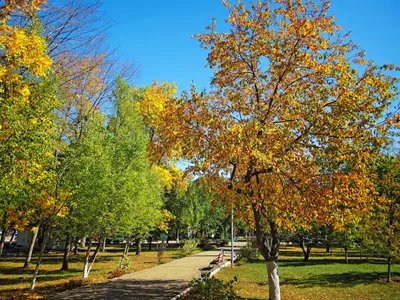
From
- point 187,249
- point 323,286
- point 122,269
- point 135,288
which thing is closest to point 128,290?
point 135,288

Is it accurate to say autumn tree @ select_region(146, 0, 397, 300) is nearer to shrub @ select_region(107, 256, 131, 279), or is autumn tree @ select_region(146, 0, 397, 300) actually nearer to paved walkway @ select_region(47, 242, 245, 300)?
paved walkway @ select_region(47, 242, 245, 300)

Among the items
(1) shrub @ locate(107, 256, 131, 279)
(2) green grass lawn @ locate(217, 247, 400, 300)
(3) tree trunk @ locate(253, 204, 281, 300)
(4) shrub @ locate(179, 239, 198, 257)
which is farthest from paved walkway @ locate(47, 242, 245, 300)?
(4) shrub @ locate(179, 239, 198, 257)

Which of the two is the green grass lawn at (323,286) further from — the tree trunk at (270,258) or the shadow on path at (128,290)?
the shadow on path at (128,290)

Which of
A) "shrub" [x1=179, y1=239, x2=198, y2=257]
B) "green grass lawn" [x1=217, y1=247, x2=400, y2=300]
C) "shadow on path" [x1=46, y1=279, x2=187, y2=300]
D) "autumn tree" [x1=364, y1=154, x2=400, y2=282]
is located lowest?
"shadow on path" [x1=46, y1=279, x2=187, y2=300]

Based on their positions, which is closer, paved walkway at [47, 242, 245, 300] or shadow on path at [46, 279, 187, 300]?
shadow on path at [46, 279, 187, 300]

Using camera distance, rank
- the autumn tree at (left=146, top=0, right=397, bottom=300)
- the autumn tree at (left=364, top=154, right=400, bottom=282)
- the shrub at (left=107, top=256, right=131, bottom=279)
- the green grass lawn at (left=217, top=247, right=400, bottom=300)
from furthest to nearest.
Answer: the shrub at (left=107, top=256, right=131, bottom=279)
the autumn tree at (left=364, top=154, right=400, bottom=282)
the green grass lawn at (left=217, top=247, right=400, bottom=300)
the autumn tree at (left=146, top=0, right=397, bottom=300)

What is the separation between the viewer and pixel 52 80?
→ 11734 mm

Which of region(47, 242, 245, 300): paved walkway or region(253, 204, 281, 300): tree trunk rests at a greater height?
region(253, 204, 281, 300): tree trunk

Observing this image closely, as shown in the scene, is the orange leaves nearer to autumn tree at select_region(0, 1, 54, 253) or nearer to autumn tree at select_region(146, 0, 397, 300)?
autumn tree at select_region(146, 0, 397, 300)

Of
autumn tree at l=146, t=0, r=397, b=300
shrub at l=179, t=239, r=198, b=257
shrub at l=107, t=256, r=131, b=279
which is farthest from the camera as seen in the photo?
shrub at l=179, t=239, r=198, b=257

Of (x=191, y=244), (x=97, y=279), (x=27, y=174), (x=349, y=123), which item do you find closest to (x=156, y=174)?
(x=97, y=279)

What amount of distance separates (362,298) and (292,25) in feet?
38.5

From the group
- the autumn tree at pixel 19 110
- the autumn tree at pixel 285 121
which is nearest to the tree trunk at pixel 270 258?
the autumn tree at pixel 285 121

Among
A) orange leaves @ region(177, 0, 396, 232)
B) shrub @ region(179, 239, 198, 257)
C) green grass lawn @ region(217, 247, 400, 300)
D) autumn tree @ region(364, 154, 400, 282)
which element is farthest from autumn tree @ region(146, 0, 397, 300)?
shrub @ region(179, 239, 198, 257)
